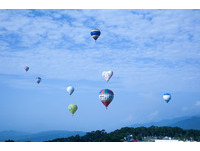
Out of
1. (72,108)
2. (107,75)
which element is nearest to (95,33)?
(107,75)

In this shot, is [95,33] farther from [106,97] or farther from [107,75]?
[106,97]

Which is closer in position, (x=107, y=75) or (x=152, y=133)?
(x=107, y=75)

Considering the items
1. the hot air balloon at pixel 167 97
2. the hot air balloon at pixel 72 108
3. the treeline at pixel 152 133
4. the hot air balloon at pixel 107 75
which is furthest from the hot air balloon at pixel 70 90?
the hot air balloon at pixel 167 97

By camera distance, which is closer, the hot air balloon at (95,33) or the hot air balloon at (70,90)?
the hot air balloon at (95,33)

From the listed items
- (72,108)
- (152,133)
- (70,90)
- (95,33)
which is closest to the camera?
(95,33)

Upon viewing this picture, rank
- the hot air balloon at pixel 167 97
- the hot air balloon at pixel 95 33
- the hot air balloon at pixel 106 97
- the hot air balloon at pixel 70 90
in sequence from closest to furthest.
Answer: the hot air balloon at pixel 106 97 < the hot air balloon at pixel 95 33 < the hot air balloon at pixel 167 97 < the hot air balloon at pixel 70 90

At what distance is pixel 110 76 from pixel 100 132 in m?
18.7

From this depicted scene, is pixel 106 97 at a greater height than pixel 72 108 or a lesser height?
lesser

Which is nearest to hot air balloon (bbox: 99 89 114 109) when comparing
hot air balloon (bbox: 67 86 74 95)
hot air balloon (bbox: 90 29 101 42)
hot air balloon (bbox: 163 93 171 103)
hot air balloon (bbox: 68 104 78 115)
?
hot air balloon (bbox: 90 29 101 42)

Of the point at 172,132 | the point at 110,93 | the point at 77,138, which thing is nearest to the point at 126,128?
the point at 172,132

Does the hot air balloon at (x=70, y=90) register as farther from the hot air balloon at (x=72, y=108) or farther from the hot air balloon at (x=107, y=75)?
the hot air balloon at (x=107, y=75)

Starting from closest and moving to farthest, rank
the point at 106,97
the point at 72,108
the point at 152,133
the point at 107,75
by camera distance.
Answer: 1. the point at 106,97
2. the point at 107,75
3. the point at 72,108
4. the point at 152,133

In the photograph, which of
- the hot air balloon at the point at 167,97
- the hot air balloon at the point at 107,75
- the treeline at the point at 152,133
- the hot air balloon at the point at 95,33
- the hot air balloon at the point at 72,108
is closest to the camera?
the hot air balloon at the point at 95,33
